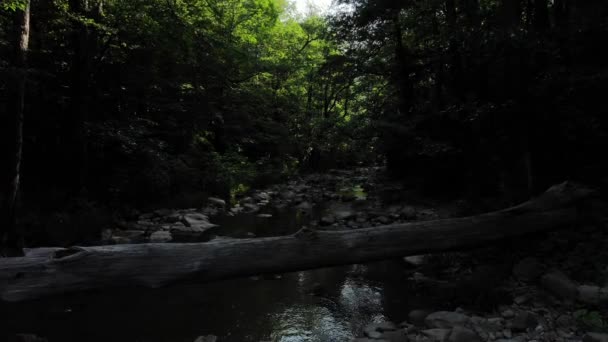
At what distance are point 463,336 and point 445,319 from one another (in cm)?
54

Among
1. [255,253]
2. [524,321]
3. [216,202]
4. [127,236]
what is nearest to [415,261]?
[524,321]

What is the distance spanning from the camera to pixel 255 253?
176 inches

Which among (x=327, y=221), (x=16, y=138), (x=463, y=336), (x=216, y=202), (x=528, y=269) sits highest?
(x=16, y=138)

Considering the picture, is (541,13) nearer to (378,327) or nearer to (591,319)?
(591,319)

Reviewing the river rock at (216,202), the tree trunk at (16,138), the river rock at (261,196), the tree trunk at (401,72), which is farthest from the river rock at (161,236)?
the tree trunk at (401,72)

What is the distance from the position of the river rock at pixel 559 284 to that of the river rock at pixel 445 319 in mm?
1306

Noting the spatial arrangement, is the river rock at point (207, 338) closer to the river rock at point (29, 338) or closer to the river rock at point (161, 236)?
the river rock at point (29, 338)

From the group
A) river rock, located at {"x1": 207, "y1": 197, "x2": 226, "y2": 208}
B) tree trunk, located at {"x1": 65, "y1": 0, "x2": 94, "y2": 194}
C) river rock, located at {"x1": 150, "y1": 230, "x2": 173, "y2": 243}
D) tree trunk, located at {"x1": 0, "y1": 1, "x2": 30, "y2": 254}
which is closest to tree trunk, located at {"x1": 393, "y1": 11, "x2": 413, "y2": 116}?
river rock, located at {"x1": 207, "y1": 197, "x2": 226, "y2": 208}

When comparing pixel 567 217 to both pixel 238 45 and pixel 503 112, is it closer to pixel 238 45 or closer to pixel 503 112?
pixel 503 112

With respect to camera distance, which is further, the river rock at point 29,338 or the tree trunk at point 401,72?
the tree trunk at point 401,72

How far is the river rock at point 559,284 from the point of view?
4613 millimetres

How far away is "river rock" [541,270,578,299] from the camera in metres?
4.61

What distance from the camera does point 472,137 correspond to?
30.8ft

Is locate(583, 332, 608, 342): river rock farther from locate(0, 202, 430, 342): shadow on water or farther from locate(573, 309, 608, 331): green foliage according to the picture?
locate(0, 202, 430, 342): shadow on water
